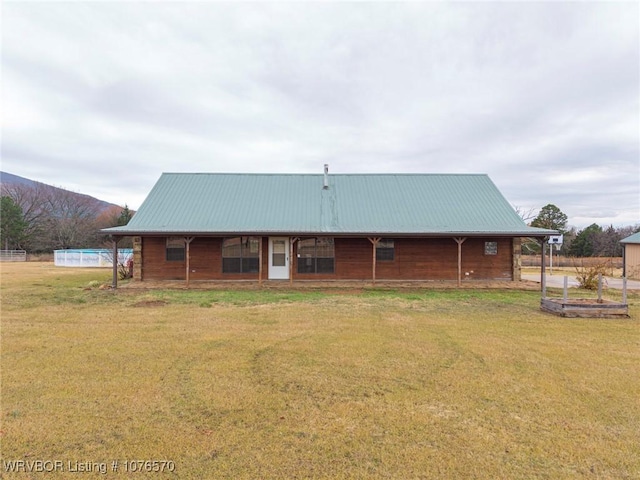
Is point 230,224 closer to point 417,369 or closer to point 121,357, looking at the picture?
point 121,357

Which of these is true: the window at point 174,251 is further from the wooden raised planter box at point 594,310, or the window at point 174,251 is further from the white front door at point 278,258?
the wooden raised planter box at point 594,310

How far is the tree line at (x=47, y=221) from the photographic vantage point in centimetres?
4344

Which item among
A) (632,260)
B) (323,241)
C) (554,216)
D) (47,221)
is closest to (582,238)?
(554,216)

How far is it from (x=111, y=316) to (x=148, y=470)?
6.93 metres

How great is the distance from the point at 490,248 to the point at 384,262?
175 inches

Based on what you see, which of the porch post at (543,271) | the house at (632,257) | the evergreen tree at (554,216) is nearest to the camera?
the porch post at (543,271)

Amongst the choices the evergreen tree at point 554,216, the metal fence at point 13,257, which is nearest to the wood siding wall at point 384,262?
the metal fence at point 13,257

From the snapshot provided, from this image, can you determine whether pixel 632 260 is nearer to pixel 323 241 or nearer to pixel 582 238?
pixel 323 241

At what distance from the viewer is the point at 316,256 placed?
15766 millimetres

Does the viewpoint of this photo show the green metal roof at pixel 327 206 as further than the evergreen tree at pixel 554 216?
No

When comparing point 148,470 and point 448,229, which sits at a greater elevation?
point 448,229

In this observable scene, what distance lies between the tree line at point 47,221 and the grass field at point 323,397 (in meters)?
39.4

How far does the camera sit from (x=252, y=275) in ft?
51.3

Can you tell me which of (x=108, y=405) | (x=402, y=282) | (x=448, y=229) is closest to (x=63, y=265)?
(x=402, y=282)
